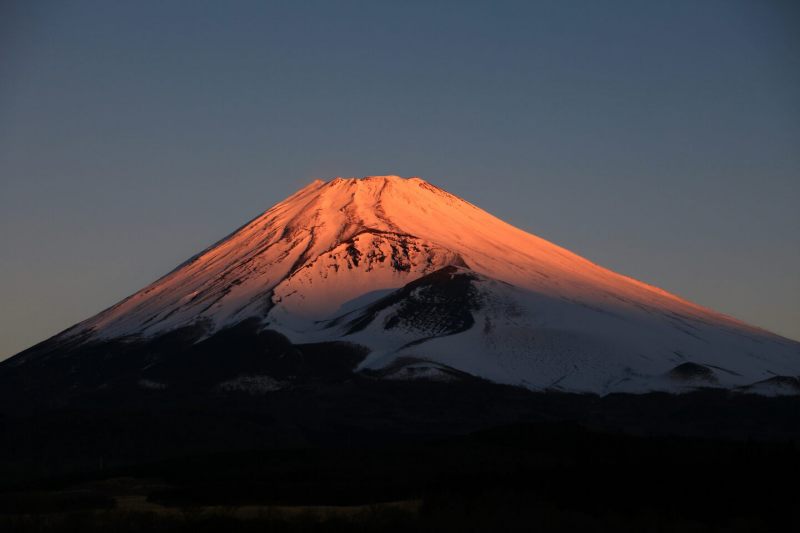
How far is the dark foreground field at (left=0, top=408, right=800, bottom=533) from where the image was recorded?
3319 inches

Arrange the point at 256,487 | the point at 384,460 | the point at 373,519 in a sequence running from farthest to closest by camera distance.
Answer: the point at 384,460
the point at 256,487
the point at 373,519

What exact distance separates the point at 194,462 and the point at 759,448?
148 ft

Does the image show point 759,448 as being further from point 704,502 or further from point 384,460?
point 384,460

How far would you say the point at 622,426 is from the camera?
188 m

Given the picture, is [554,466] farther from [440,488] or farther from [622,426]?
[622,426]

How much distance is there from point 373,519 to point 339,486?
16098 mm

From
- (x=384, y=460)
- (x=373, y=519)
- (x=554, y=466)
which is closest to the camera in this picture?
(x=373, y=519)

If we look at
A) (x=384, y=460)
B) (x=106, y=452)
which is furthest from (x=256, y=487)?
(x=106, y=452)

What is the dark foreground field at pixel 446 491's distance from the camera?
84.3 metres

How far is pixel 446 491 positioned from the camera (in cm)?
9150

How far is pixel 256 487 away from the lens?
325ft

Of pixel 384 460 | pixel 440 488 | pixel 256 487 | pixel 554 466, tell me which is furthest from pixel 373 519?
pixel 384 460

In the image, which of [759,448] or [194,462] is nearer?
[759,448]

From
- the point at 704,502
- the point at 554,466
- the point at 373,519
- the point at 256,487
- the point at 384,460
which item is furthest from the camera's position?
the point at 384,460
